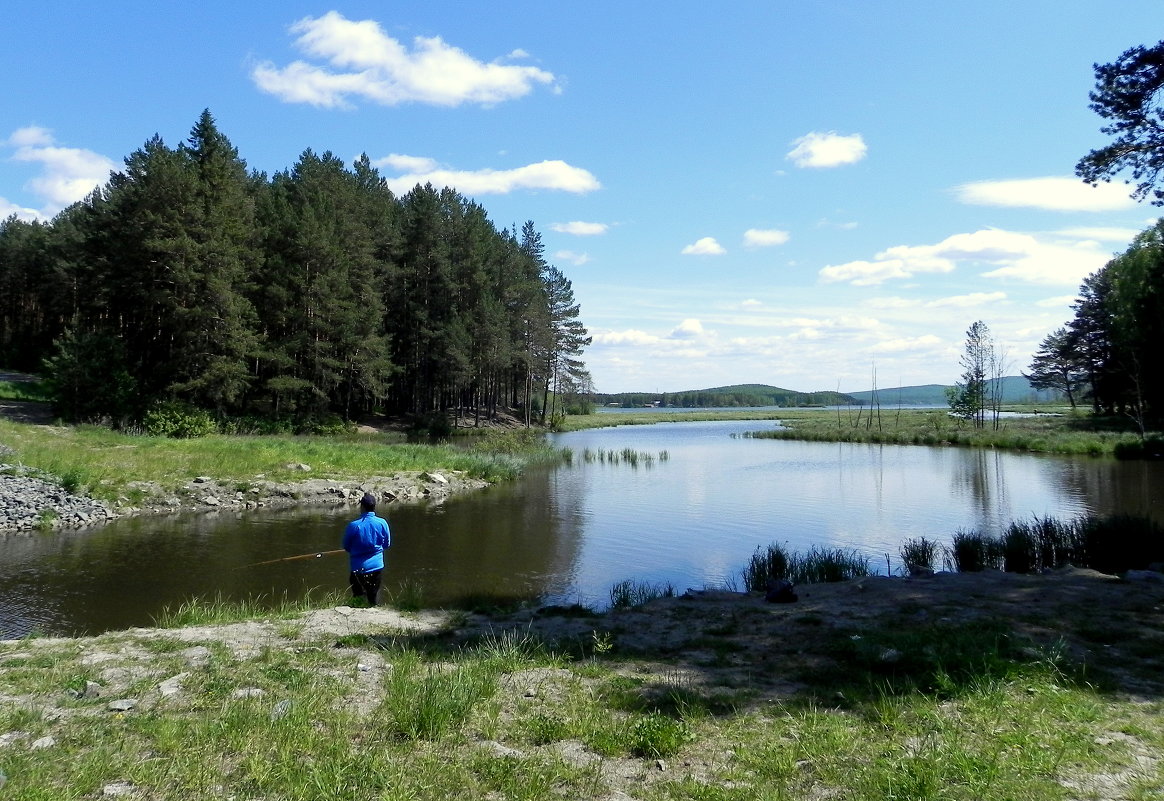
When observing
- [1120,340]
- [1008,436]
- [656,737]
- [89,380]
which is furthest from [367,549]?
[1120,340]

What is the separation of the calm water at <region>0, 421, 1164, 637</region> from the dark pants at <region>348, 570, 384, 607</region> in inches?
70.2

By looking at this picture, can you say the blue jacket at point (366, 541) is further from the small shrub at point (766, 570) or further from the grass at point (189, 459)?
the grass at point (189, 459)

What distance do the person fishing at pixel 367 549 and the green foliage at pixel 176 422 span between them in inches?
1015

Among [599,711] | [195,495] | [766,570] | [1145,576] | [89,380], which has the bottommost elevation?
[766,570]

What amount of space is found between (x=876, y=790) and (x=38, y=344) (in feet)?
249

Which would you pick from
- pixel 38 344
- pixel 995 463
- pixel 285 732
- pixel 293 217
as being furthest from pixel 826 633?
pixel 38 344

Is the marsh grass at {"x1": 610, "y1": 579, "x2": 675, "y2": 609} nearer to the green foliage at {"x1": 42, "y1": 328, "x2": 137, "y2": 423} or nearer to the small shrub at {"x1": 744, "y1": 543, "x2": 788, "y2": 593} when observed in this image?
the small shrub at {"x1": 744, "y1": 543, "x2": 788, "y2": 593}

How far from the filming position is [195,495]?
23094 millimetres

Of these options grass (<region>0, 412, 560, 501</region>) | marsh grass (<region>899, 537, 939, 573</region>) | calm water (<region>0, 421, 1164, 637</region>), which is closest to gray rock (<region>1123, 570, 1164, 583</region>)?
marsh grass (<region>899, 537, 939, 573</region>)

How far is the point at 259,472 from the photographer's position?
2583 centimetres

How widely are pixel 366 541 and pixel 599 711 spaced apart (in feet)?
21.4

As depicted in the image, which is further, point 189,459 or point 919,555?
point 189,459

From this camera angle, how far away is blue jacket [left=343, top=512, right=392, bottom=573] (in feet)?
36.8

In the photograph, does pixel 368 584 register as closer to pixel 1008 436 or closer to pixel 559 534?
pixel 559 534
